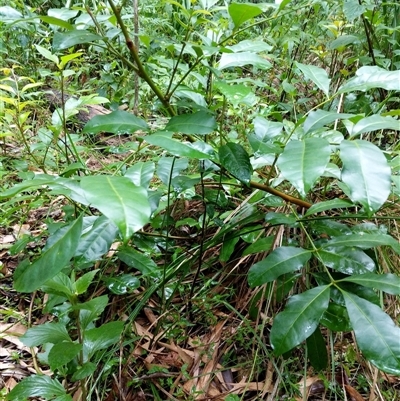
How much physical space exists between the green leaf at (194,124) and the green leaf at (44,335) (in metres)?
0.53

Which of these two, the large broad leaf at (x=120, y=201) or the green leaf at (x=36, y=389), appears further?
the green leaf at (x=36, y=389)

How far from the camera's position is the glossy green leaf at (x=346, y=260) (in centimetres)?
85

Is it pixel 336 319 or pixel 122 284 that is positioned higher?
pixel 336 319

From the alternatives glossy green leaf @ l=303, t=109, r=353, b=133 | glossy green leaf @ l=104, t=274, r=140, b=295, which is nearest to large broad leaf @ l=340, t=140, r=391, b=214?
glossy green leaf @ l=303, t=109, r=353, b=133

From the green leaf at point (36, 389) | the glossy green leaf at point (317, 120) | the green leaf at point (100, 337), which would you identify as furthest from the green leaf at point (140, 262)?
the glossy green leaf at point (317, 120)

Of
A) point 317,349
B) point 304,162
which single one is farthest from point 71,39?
point 317,349

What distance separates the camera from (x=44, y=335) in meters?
0.93

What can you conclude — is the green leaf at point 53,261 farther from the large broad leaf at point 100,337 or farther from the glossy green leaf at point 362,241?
the glossy green leaf at point 362,241

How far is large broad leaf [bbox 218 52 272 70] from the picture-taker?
2.92 feet

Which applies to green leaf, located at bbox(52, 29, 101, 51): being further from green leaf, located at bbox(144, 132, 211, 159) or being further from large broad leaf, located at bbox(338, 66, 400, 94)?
large broad leaf, located at bbox(338, 66, 400, 94)

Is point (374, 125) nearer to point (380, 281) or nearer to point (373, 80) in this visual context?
point (373, 80)

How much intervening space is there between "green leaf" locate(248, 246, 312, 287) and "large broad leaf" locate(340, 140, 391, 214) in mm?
265

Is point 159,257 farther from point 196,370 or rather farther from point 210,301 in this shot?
point 196,370

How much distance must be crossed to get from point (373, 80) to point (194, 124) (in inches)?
14.5
